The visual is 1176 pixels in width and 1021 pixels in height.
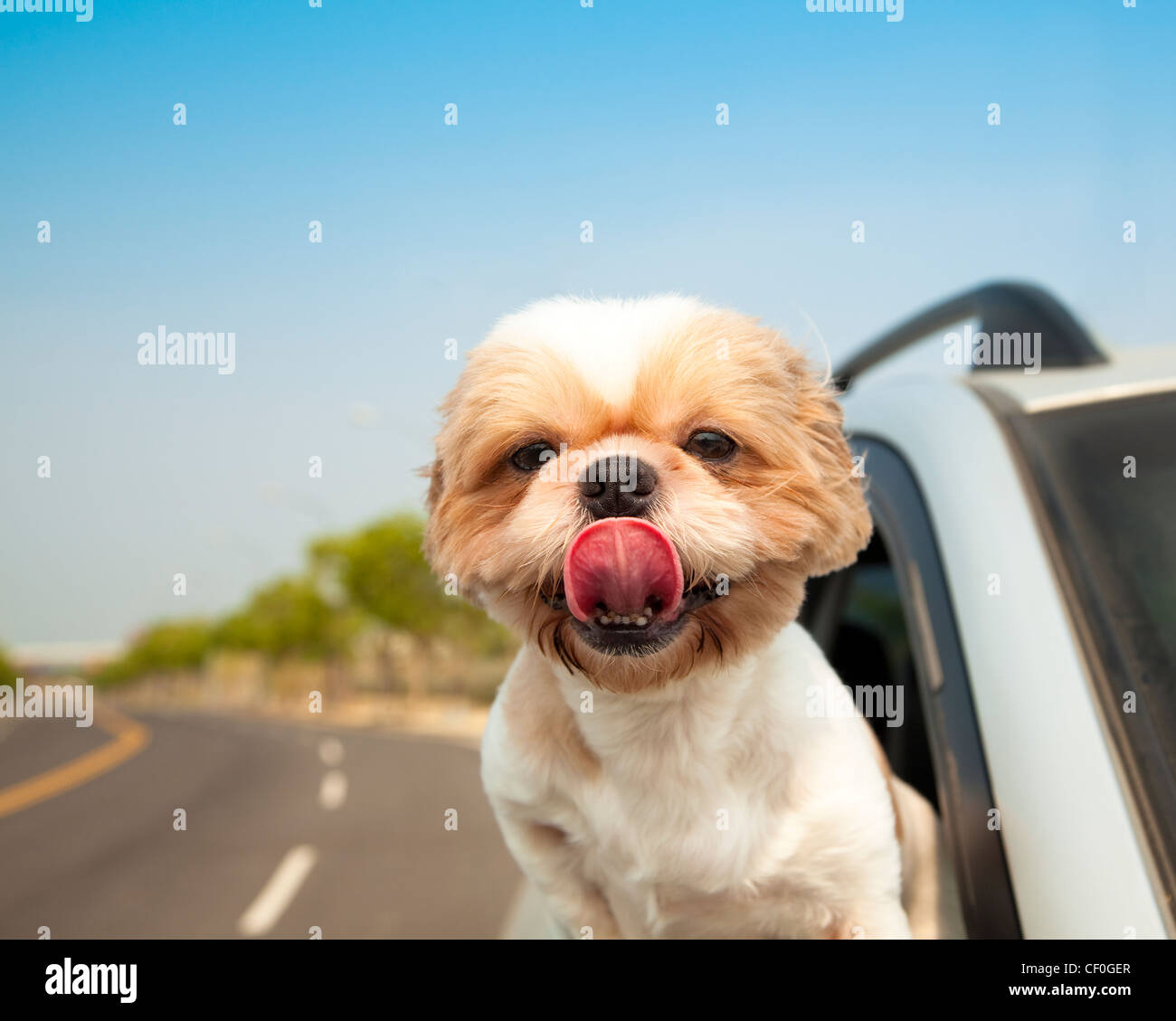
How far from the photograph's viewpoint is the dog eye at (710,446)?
164 centimetres

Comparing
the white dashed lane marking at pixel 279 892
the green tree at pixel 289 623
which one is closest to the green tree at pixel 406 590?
the white dashed lane marking at pixel 279 892

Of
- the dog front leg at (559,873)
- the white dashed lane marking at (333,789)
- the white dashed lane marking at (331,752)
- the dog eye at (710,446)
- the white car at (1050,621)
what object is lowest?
the white dashed lane marking at (331,752)

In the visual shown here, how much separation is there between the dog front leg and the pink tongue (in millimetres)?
652

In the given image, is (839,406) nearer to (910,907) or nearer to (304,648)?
(910,907)

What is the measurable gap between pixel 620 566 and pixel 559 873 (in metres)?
0.79

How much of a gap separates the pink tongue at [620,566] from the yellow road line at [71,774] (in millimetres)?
20028

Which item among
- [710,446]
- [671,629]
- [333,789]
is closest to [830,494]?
[710,446]

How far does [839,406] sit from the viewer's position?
6.23 ft

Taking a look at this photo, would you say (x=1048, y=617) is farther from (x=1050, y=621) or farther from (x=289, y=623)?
(x=289, y=623)

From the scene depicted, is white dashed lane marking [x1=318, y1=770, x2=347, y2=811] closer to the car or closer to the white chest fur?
the white chest fur

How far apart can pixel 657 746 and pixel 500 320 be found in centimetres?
74

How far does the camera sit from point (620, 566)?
1.34m

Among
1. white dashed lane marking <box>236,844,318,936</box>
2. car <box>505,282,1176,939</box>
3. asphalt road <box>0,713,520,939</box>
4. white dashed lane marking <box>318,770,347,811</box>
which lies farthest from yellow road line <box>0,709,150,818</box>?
car <box>505,282,1176,939</box>

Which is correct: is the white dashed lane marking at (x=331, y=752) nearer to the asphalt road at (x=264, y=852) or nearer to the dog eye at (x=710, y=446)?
the asphalt road at (x=264, y=852)
